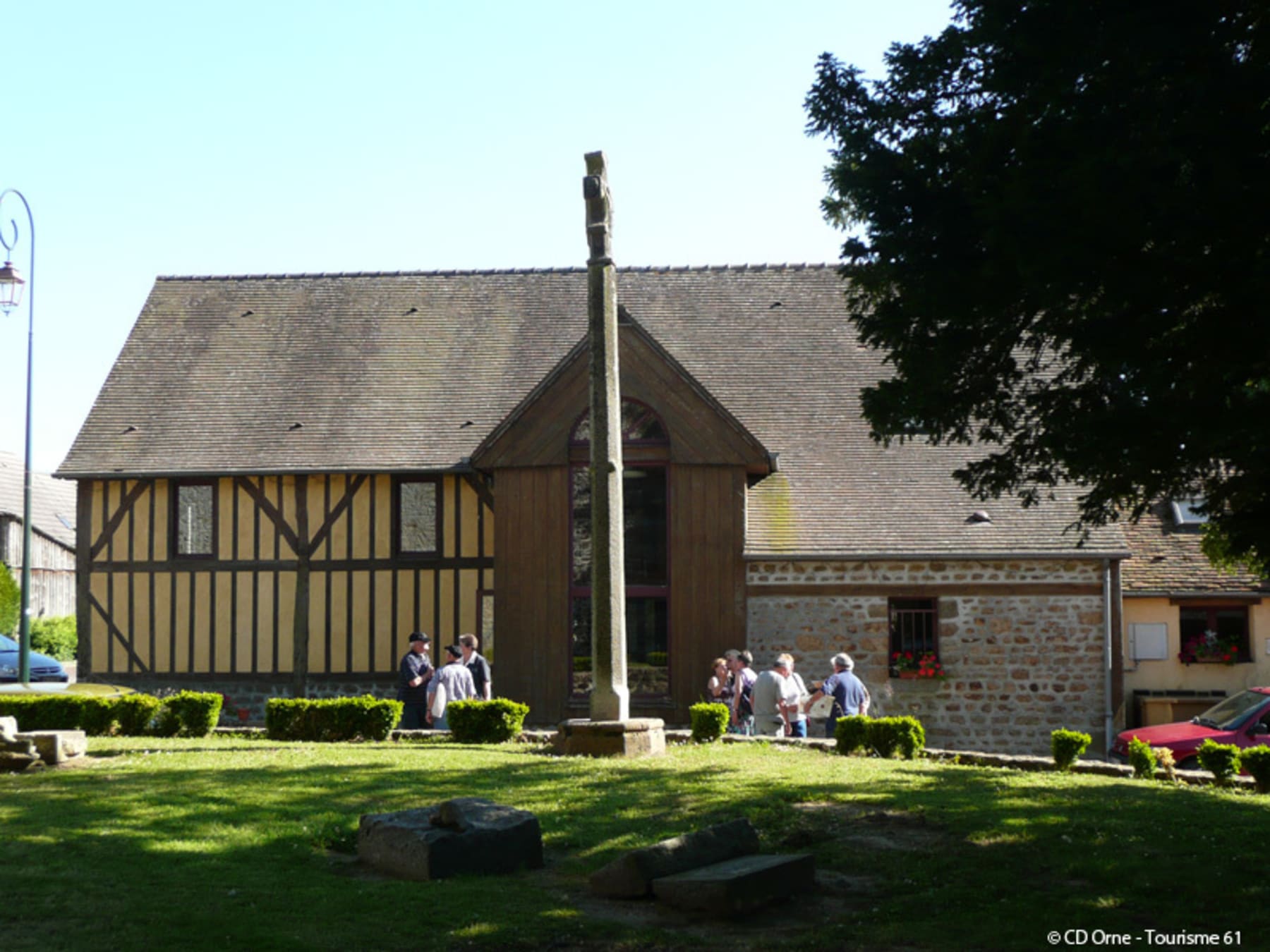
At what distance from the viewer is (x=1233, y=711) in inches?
620

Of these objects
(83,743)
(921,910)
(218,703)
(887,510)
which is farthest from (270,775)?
(887,510)

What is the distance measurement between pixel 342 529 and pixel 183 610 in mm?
2625

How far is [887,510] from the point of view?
754 inches

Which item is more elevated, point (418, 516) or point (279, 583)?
point (418, 516)

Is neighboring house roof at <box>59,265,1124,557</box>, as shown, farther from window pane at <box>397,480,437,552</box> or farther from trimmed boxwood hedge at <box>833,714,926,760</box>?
trimmed boxwood hedge at <box>833,714,926,760</box>

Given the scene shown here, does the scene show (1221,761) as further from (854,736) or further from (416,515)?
(416,515)

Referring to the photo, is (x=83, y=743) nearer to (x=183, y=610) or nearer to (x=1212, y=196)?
(x=183, y=610)

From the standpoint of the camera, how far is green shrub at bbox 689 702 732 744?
43.7 ft

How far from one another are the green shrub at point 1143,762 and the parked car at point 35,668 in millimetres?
17181

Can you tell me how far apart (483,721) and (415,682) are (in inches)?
94.6

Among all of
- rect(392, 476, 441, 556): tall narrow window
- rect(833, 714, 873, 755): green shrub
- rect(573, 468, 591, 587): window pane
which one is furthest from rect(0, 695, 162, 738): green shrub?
rect(833, 714, 873, 755): green shrub

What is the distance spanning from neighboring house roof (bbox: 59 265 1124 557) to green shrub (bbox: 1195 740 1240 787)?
6.52m

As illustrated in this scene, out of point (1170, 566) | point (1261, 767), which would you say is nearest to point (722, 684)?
point (1261, 767)

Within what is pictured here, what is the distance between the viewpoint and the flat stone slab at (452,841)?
7.51 meters
